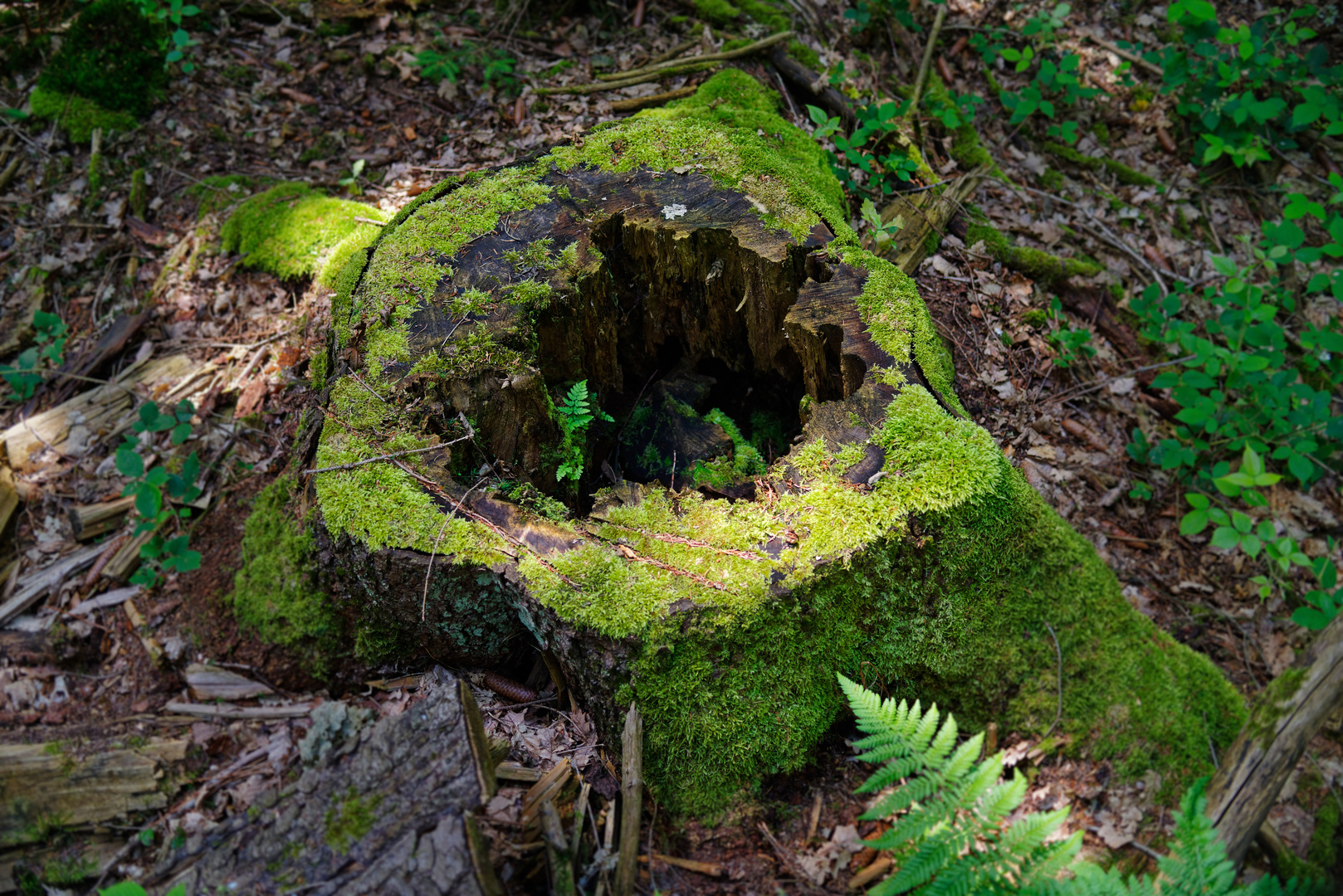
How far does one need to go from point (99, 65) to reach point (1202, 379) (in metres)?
7.89

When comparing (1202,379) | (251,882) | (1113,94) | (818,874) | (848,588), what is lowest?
(818,874)

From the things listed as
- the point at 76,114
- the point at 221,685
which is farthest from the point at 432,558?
the point at 76,114

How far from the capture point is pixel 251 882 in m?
2.04

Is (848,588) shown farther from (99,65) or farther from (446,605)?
(99,65)

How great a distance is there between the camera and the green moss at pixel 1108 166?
17.9 feet

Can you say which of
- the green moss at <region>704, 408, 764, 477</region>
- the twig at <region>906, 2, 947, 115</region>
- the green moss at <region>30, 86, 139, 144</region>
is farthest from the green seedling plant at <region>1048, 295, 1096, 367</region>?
the green moss at <region>30, 86, 139, 144</region>

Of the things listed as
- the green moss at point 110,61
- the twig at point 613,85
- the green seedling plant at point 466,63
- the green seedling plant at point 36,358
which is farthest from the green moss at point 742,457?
the green moss at point 110,61

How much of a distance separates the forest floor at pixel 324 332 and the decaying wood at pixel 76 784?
0.04 m

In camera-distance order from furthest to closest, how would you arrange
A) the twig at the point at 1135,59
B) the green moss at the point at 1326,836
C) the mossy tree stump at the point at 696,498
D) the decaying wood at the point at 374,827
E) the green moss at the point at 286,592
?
the twig at the point at 1135,59, the green moss at the point at 286,592, the green moss at the point at 1326,836, the mossy tree stump at the point at 696,498, the decaying wood at the point at 374,827

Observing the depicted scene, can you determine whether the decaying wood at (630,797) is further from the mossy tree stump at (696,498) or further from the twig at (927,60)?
the twig at (927,60)

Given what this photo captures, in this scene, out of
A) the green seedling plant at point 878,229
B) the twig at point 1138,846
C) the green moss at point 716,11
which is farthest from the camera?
the green moss at point 716,11

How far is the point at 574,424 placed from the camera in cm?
324

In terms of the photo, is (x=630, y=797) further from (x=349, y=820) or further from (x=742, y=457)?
(x=742, y=457)

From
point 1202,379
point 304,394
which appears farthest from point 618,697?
point 1202,379
